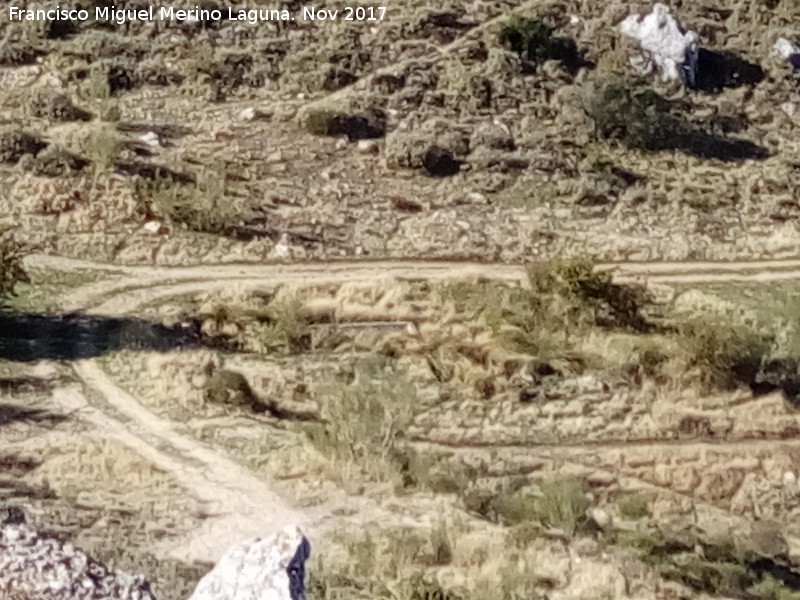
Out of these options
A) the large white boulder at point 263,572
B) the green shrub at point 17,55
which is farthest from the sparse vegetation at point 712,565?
the green shrub at point 17,55

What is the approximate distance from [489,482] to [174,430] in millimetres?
2976

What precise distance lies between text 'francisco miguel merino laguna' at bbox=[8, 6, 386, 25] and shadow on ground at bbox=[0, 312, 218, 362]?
677 cm

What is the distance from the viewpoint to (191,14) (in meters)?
18.0

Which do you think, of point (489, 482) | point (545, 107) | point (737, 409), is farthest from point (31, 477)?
point (545, 107)

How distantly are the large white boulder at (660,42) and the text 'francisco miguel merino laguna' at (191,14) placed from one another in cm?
389

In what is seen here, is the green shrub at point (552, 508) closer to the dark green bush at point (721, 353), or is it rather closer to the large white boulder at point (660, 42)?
the dark green bush at point (721, 353)

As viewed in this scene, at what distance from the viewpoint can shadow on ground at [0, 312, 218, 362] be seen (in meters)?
12.2

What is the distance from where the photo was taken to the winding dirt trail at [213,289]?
988 centimetres

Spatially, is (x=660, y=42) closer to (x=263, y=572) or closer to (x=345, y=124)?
(x=345, y=124)

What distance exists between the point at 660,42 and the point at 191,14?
23.2 ft

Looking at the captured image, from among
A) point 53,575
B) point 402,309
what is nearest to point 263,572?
point 53,575

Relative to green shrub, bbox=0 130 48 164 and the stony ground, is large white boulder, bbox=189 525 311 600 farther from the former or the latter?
green shrub, bbox=0 130 48 164

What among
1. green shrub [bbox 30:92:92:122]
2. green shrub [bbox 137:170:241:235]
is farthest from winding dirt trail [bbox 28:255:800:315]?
green shrub [bbox 30:92:92:122]

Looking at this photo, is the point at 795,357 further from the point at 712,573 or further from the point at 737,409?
the point at 712,573
